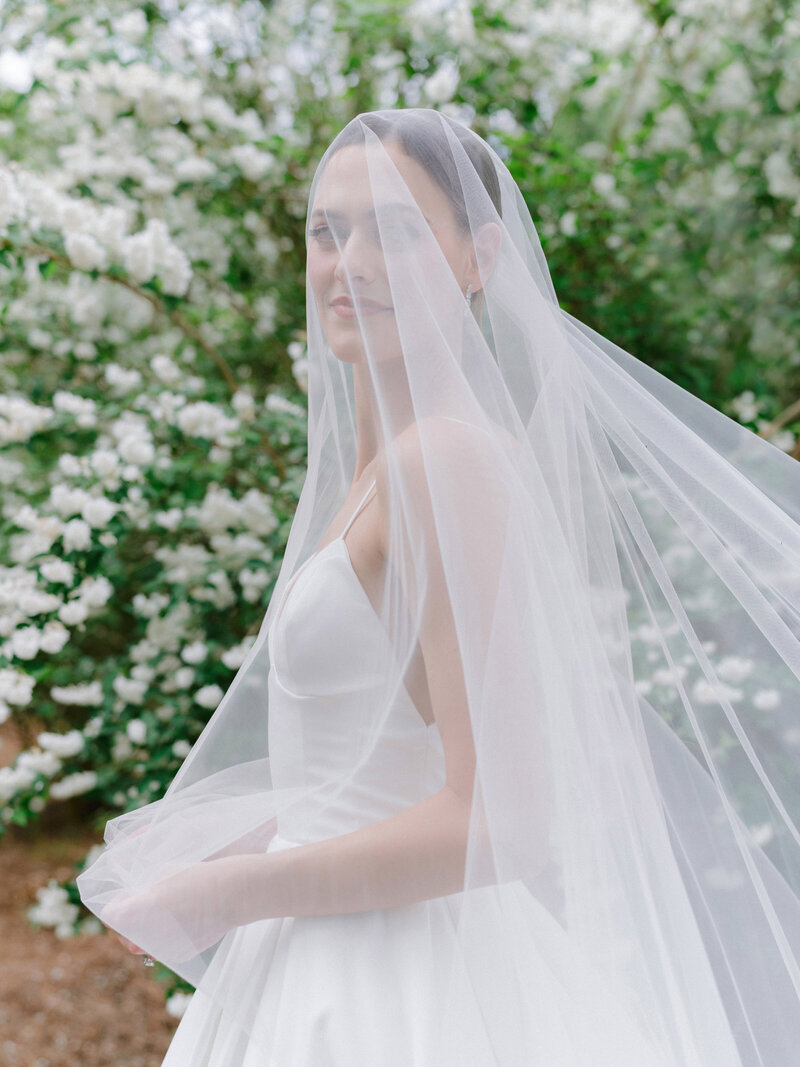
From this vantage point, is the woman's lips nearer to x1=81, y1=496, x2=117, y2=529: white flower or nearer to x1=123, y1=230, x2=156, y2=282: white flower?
x1=81, y1=496, x2=117, y2=529: white flower

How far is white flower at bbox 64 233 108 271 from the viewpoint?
229 centimetres

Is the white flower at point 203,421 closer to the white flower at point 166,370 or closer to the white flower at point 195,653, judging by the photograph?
the white flower at point 166,370

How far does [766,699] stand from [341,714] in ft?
1.71

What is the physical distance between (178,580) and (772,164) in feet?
7.82

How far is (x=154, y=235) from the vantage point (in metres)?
2.36

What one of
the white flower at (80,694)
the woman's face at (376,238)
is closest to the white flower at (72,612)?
the white flower at (80,694)

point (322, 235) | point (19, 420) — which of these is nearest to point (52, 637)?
point (19, 420)

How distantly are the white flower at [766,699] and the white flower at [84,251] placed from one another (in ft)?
6.37

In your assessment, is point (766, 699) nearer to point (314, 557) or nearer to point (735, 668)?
point (735, 668)

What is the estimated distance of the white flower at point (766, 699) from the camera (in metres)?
1.11

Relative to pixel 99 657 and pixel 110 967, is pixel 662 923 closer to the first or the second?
pixel 99 657

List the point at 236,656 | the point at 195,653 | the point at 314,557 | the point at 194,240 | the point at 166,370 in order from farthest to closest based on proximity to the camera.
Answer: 1. the point at 194,240
2. the point at 166,370
3. the point at 195,653
4. the point at 236,656
5. the point at 314,557

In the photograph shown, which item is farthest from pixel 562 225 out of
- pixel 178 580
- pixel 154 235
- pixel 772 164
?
pixel 178 580

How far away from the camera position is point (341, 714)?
1068 millimetres
